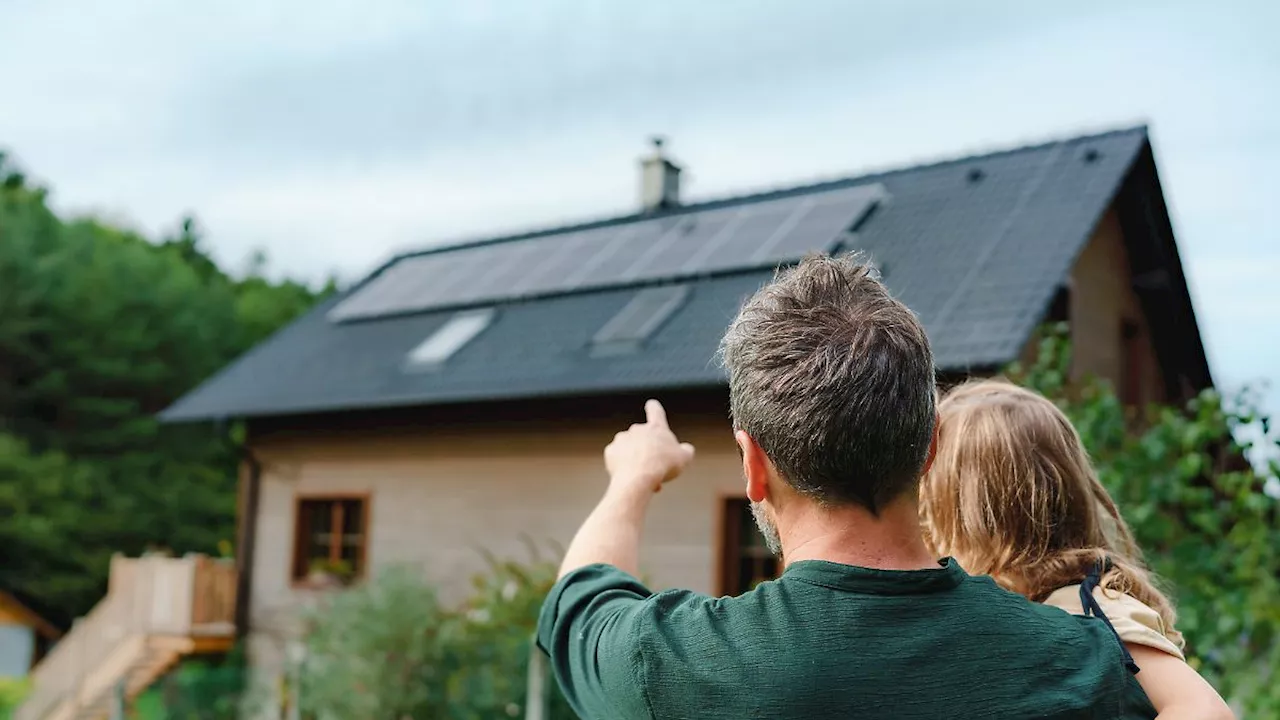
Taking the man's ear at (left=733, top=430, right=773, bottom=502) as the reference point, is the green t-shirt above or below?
below

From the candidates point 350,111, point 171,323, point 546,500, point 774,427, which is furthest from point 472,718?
point 171,323

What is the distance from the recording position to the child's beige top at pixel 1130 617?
1.69m

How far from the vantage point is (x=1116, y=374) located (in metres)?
12.0

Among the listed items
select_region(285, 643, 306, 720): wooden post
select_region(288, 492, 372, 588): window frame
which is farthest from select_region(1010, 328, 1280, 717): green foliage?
select_region(288, 492, 372, 588): window frame

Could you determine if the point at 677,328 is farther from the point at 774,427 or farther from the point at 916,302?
the point at 774,427

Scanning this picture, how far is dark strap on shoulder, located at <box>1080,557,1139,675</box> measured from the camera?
1570 mm

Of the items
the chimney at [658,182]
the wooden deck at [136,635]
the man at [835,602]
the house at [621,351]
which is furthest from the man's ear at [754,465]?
the chimney at [658,182]

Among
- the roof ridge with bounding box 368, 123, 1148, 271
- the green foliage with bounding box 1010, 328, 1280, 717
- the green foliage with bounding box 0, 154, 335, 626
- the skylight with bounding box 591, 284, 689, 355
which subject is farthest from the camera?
the green foliage with bounding box 0, 154, 335, 626

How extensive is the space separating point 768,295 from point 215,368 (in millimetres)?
28897

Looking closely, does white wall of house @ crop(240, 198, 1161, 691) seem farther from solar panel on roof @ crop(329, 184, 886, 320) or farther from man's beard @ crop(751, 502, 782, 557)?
man's beard @ crop(751, 502, 782, 557)

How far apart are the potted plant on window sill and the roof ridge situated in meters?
4.96

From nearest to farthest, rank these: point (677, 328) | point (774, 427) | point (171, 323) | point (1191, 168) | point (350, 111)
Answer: point (774, 427) < point (677, 328) < point (1191, 168) < point (350, 111) < point (171, 323)

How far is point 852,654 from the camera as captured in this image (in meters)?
1.34

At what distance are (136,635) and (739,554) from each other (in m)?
7.08
